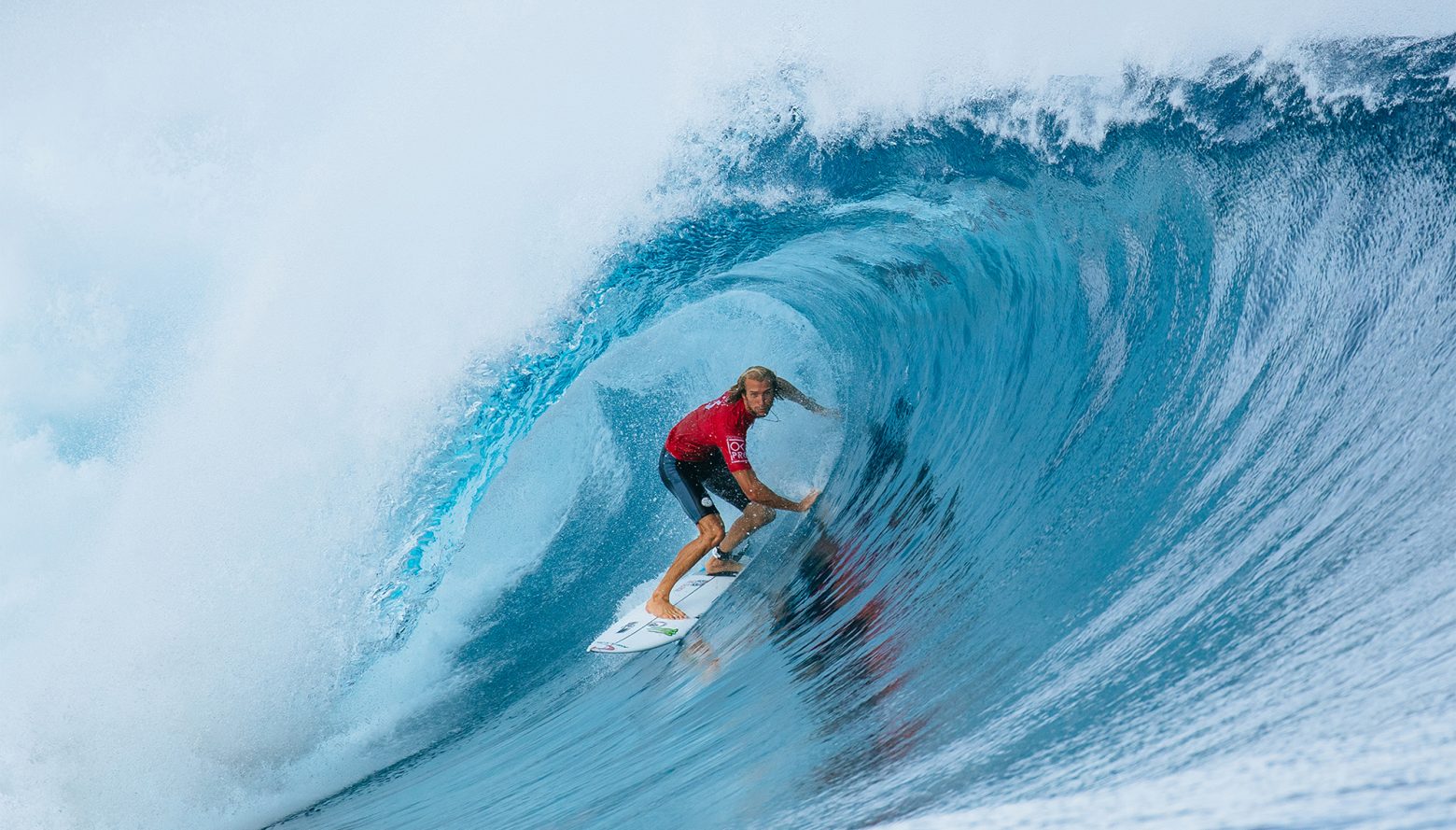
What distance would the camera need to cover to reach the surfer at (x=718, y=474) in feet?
16.5

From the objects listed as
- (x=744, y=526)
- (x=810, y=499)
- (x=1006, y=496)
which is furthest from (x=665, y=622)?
(x=1006, y=496)

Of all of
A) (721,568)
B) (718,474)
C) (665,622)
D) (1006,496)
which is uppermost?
(718,474)

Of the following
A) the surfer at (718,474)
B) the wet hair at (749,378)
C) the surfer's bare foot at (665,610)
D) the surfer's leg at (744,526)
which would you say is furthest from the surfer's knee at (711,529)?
the wet hair at (749,378)

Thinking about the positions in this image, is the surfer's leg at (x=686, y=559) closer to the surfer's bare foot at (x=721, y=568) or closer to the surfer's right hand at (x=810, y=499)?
the surfer's bare foot at (x=721, y=568)

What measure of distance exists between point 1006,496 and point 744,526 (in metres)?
1.63

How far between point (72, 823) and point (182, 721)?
73 cm

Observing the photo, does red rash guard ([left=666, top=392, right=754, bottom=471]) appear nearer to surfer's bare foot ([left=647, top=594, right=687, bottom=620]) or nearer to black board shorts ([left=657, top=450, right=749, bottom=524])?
black board shorts ([left=657, top=450, right=749, bottom=524])

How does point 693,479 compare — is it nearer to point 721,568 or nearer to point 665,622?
point 721,568

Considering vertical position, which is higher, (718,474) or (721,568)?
(718,474)

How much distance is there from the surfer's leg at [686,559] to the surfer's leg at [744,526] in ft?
0.91

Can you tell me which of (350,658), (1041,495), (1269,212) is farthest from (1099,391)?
(350,658)

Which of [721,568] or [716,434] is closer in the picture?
[716,434]

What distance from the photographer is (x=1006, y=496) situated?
4672 mm

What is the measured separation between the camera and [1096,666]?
300 centimetres
